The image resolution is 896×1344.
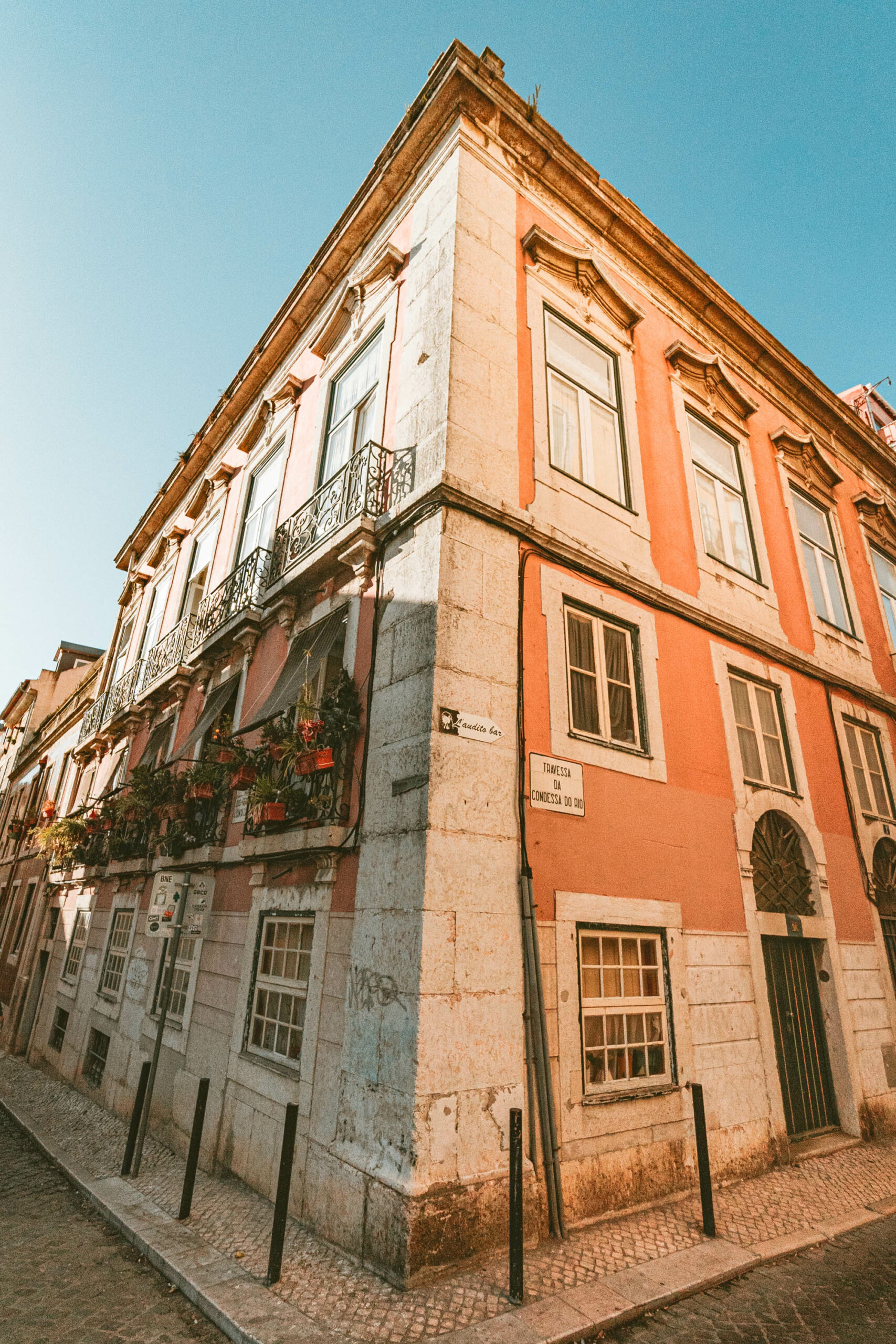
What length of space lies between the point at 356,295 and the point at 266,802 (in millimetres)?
7213

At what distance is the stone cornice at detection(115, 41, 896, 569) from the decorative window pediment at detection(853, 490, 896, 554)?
3.68 feet

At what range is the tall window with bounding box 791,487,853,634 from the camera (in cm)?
1073

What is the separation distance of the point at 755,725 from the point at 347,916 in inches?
218

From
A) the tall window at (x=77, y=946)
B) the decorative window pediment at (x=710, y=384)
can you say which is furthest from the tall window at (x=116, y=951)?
the decorative window pediment at (x=710, y=384)

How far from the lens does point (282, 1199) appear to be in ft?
13.5

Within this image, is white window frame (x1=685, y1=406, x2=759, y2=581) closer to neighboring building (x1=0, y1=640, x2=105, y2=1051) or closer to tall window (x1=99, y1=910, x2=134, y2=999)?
tall window (x1=99, y1=910, x2=134, y2=999)

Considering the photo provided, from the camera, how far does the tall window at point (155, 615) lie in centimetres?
1478

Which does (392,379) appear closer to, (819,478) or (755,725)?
(755,725)

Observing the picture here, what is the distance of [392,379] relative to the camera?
7.67 metres

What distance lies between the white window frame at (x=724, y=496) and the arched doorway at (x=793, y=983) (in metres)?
3.49

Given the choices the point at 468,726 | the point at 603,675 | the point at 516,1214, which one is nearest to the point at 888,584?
the point at 603,675

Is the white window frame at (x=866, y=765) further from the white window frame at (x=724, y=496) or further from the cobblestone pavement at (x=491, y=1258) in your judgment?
the cobblestone pavement at (x=491, y=1258)

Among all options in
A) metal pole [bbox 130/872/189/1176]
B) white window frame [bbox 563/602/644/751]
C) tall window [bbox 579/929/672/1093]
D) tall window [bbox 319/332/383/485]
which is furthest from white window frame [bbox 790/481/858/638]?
metal pole [bbox 130/872/189/1176]

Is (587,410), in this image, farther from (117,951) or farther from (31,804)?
(31,804)
